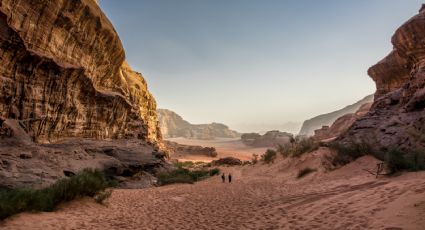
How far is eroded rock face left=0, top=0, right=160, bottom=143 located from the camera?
49.3ft

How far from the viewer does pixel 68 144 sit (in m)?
17.7

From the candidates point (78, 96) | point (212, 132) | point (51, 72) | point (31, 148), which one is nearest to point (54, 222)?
point (31, 148)

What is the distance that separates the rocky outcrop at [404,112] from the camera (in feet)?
48.4

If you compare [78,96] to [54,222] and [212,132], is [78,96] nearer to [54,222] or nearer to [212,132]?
[54,222]

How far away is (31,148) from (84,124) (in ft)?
24.4

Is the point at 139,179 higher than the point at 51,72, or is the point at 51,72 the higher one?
the point at 51,72

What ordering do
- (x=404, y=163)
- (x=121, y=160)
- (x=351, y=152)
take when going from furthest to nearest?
1. (x=121, y=160)
2. (x=351, y=152)
3. (x=404, y=163)

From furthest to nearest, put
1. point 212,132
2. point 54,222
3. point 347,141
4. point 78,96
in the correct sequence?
1. point 212,132
2. point 78,96
3. point 347,141
4. point 54,222

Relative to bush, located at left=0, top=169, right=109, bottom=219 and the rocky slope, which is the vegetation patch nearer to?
bush, located at left=0, top=169, right=109, bottom=219

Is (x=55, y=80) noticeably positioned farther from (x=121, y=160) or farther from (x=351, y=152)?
(x=351, y=152)

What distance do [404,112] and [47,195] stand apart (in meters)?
18.7

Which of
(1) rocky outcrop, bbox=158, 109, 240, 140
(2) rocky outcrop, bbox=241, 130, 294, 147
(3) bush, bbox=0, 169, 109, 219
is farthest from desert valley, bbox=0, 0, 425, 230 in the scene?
(1) rocky outcrop, bbox=158, 109, 240, 140

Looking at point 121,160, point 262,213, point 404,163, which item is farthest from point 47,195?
point 404,163

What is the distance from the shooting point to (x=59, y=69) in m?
17.6
